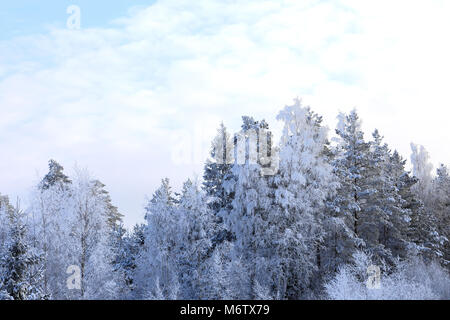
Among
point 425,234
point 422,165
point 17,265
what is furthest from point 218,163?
point 422,165

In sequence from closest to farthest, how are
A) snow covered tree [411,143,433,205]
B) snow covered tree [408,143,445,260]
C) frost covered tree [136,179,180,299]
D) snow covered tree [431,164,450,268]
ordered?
frost covered tree [136,179,180,299] < snow covered tree [408,143,445,260] < snow covered tree [431,164,450,268] < snow covered tree [411,143,433,205]

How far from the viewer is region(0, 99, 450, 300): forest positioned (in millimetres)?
31562

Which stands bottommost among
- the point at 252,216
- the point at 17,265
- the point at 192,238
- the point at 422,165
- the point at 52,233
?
the point at 17,265

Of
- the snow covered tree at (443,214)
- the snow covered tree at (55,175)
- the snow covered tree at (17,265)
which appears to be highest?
the snow covered tree at (55,175)

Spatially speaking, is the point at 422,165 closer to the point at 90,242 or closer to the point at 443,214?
the point at 443,214

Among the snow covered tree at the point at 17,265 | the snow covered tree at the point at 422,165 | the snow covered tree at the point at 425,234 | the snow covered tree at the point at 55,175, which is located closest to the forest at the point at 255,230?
the snow covered tree at the point at 17,265

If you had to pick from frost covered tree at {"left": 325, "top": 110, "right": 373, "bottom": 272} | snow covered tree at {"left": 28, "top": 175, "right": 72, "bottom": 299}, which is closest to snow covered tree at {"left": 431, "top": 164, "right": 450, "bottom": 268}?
frost covered tree at {"left": 325, "top": 110, "right": 373, "bottom": 272}

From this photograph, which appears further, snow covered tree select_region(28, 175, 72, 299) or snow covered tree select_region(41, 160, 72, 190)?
snow covered tree select_region(41, 160, 72, 190)

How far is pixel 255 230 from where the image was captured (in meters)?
34.2

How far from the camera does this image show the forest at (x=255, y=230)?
104 feet

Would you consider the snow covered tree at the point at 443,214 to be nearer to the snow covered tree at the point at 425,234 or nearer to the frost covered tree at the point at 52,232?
the snow covered tree at the point at 425,234

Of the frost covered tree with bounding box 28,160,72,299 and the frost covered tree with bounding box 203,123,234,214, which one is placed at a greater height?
the frost covered tree with bounding box 203,123,234,214

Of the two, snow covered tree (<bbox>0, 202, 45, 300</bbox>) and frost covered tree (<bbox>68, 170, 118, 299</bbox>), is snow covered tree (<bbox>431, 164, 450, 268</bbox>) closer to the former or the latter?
frost covered tree (<bbox>68, 170, 118, 299</bbox>)

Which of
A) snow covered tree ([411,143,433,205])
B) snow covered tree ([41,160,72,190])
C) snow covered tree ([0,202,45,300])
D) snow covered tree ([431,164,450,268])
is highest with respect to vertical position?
snow covered tree ([411,143,433,205])
